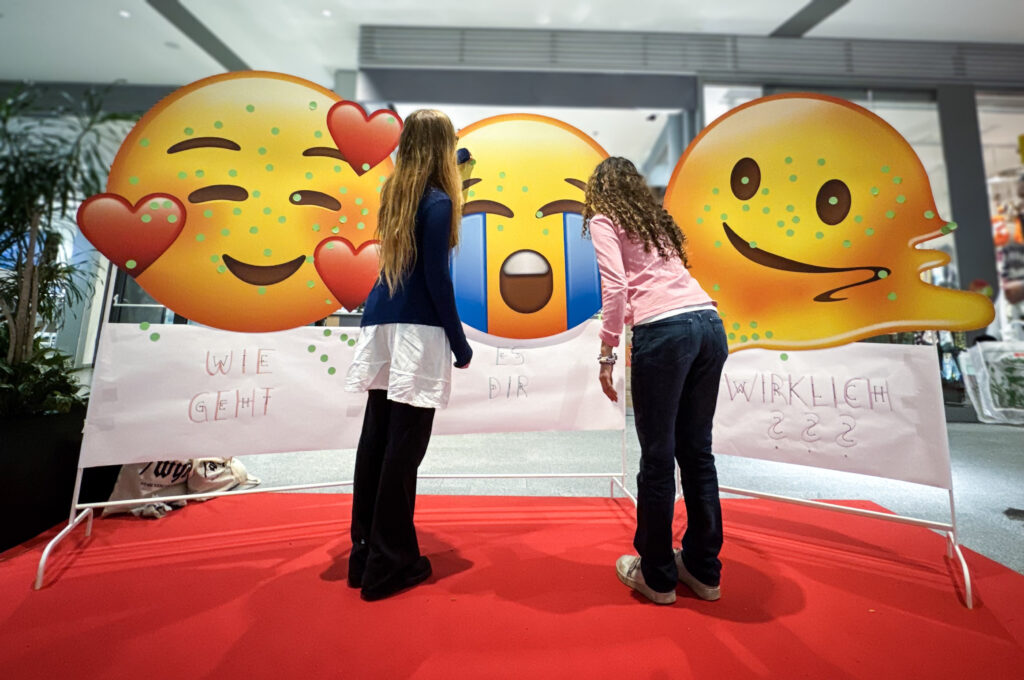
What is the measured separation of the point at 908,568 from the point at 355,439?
1.93 m

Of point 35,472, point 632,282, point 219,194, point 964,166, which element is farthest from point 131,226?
point 964,166

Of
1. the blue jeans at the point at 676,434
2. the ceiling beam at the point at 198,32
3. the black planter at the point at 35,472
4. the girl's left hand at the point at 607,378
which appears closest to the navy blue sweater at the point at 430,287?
the girl's left hand at the point at 607,378

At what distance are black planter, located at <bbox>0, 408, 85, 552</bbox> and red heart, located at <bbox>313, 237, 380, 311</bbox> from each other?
3.71ft

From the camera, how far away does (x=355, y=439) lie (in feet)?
5.85

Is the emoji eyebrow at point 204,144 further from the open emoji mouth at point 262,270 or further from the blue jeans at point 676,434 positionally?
the blue jeans at point 676,434

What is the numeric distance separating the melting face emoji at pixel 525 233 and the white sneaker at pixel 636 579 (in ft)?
3.00

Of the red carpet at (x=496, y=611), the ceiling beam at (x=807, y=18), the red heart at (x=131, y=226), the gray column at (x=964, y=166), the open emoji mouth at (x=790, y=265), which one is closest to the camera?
the red carpet at (x=496, y=611)

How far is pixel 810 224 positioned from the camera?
5.55ft

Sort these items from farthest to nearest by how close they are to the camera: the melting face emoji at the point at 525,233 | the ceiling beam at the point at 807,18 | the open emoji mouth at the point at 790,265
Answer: the ceiling beam at the point at 807,18, the melting face emoji at the point at 525,233, the open emoji mouth at the point at 790,265

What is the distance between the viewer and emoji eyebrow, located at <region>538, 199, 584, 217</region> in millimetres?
1889

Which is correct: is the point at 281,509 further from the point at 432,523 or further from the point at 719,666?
the point at 719,666

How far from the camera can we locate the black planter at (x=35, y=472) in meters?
1.50

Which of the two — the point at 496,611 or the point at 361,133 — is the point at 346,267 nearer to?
the point at 361,133

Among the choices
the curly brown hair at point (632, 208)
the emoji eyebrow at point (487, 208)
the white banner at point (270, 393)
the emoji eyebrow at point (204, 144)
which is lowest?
the white banner at point (270, 393)
